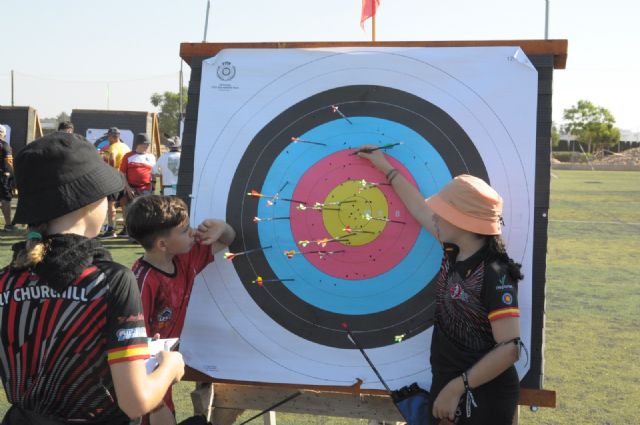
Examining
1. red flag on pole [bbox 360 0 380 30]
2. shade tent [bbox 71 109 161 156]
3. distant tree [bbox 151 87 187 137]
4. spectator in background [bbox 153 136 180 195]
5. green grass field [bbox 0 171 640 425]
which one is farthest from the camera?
distant tree [bbox 151 87 187 137]

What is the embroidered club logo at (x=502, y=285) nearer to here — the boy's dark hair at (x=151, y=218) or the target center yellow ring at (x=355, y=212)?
the target center yellow ring at (x=355, y=212)

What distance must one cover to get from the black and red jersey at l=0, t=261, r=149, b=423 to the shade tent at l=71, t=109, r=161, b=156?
48.0 feet

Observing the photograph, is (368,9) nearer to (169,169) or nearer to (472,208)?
(472,208)

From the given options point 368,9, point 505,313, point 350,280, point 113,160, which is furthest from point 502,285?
point 113,160

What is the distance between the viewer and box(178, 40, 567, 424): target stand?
93.8 inches

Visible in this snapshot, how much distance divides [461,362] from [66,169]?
118 centimetres

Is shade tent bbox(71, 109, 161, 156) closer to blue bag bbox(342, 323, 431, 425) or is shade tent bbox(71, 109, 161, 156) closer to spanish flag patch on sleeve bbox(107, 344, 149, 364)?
blue bag bbox(342, 323, 431, 425)

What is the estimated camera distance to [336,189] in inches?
99.2

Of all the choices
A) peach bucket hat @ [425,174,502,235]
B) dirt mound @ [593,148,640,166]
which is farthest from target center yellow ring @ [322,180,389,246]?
dirt mound @ [593,148,640,166]

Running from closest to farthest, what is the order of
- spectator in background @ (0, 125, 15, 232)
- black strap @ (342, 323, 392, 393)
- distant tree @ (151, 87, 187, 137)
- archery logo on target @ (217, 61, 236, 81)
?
black strap @ (342, 323, 392, 393) → archery logo on target @ (217, 61, 236, 81) → spectator in background @ (0, 125, 15, 232) → distant tree @ (151, 87, 187, 137)

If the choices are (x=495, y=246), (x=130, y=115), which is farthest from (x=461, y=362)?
(x=130, y=115)

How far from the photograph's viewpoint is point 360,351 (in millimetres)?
2424

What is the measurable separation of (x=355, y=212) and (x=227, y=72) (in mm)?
700

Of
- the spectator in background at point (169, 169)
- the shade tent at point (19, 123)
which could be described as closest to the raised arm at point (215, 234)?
the spectator in background at point (169, 169)
